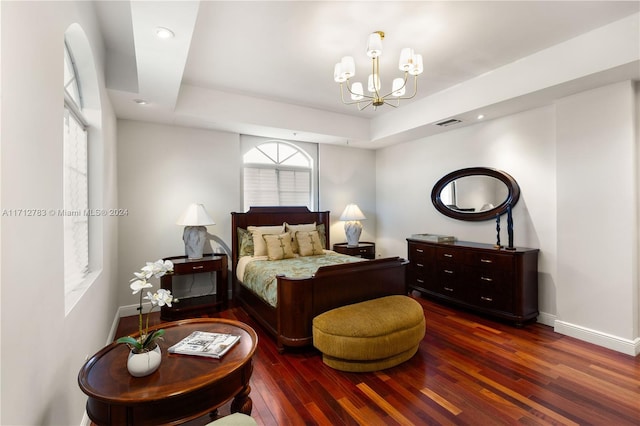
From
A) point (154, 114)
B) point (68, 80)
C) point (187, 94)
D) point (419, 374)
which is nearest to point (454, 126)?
point (419, 374)

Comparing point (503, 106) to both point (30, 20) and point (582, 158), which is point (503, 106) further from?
point (30, 20)

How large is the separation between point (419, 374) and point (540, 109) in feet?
10.5

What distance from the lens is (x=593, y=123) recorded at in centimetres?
291

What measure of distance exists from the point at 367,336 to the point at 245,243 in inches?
93.4

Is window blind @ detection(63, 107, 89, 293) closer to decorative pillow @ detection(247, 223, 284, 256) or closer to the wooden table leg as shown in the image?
the wooden table leg

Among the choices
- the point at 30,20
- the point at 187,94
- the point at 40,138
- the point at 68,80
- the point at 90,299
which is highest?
the point at 187,94

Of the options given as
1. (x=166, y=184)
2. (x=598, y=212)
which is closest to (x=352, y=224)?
(x=166, y=184)

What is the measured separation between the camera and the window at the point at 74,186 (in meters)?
1.96

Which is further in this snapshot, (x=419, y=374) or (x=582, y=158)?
(x=582, y=158)

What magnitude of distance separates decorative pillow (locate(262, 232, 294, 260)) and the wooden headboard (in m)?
0.49

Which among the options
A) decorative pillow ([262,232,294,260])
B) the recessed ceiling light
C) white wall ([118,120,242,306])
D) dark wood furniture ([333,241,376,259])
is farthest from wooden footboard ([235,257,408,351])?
the recessed ceiling light

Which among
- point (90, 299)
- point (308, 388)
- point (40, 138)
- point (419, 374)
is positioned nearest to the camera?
point (40, 138)

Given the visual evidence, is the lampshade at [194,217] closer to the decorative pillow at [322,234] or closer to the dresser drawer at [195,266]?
the dresser drawer at [195,266]

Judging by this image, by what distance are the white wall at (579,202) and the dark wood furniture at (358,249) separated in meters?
1.61
